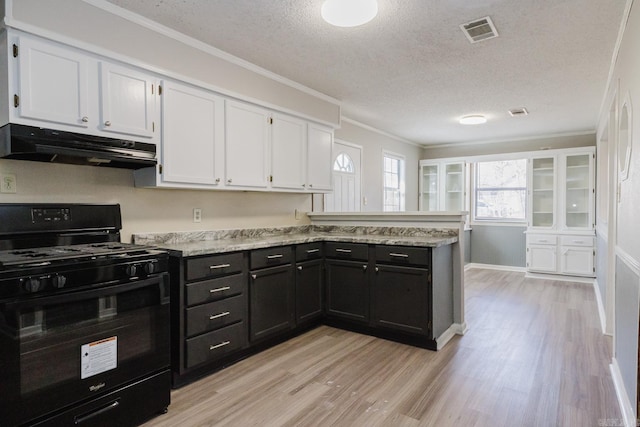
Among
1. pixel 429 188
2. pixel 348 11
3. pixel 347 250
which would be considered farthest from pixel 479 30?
pixel 429 188

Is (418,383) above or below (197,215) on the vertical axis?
below

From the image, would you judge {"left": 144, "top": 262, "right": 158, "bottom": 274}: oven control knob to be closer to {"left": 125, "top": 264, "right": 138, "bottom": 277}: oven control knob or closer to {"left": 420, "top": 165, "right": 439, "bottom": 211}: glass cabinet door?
{"left": 125, "top": 264, "right": 138, "bottom": 277}: oven control knob

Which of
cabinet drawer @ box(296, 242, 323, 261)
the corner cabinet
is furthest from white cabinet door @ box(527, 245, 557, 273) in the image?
cabinet drawer @ box(296, 242, 323, 261)

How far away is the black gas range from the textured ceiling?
1.55 meters

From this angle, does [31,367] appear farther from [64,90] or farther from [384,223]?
[384,223]

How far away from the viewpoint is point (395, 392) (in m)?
2.37

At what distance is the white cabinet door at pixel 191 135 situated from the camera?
103 inches

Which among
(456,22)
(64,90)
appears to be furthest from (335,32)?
(64,90)

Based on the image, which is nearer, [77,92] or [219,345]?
A: [77,92]

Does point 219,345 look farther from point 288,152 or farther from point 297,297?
point 288,152

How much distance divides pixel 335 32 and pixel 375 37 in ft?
1.03

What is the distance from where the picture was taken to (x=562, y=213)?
6.02 metres

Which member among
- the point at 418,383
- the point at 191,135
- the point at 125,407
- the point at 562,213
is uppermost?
the point at 191,135

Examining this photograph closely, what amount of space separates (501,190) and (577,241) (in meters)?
1.56
